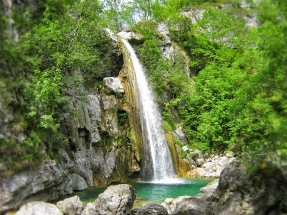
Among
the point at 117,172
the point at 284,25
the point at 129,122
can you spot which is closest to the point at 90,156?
the point at 117,172

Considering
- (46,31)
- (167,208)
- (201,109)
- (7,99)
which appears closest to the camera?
(7,99)

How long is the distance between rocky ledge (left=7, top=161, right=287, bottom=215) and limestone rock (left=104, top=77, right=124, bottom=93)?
11.0m

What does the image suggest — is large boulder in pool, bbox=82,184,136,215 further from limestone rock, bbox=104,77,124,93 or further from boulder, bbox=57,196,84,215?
limestone rock, bbox=104,77,124,93

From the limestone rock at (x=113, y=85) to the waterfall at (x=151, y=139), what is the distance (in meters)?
1.93

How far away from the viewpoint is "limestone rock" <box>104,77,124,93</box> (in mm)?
21180

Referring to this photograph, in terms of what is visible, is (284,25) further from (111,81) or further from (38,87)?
(111,81)

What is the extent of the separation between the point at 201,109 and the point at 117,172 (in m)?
9.93

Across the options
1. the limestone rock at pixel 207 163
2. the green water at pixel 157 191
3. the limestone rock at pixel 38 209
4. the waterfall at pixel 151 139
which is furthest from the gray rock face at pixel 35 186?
the limestone rock at pixel 207 163

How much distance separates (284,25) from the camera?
758 centimetres

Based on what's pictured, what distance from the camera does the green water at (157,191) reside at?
1284 cm

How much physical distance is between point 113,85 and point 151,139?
472cm

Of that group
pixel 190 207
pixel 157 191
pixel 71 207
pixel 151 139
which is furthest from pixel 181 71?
pixel 71 207

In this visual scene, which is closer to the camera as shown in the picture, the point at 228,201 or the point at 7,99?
the point at 228,201

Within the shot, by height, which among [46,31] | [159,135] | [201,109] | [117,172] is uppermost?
[46,31]
